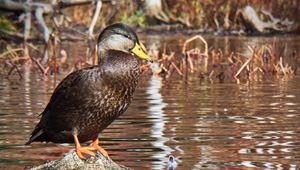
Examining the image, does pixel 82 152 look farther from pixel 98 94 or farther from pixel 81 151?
pixel 98 94

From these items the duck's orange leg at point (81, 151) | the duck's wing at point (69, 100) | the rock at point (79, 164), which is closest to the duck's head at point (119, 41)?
the duck's wing at point (69, 100)

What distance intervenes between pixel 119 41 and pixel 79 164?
0.90 meters

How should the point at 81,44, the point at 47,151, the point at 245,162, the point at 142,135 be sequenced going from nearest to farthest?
1. the point at 245,162
2. the point at 47,151
3. the point at 142,135
4. the point at 81,44

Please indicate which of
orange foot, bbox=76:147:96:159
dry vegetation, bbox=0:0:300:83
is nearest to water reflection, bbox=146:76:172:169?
orange foot, bbox=76:147:96:159

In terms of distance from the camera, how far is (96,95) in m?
6.66

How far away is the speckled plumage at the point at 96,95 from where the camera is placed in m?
6.65

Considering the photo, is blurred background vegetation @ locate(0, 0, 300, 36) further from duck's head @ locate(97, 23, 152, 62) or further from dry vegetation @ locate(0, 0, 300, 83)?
duck's head @ locate(97, 23, 152, 62)

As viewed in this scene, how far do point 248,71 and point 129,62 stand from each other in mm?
8612

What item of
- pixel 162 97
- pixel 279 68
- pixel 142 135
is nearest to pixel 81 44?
pixel 279 68

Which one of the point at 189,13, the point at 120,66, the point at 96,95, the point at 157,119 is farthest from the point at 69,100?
the point at 189,13

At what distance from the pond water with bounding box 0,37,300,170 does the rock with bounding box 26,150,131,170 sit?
18.5 inches

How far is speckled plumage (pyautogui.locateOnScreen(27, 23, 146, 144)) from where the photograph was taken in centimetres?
665

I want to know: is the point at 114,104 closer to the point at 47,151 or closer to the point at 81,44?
the point at 47,151

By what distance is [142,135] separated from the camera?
8.75 meters
